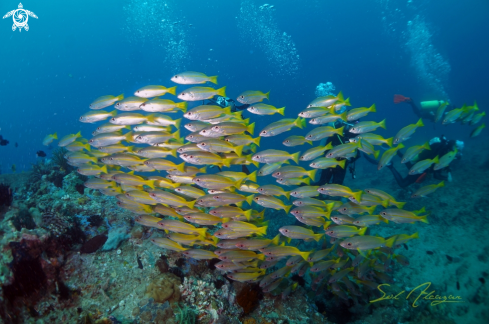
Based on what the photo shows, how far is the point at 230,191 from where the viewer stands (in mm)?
4590

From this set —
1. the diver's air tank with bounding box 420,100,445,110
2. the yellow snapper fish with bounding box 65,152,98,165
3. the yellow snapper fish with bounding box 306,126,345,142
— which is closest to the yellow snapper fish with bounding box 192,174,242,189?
the yellow snapper fish with bounding box 306,126,345,142

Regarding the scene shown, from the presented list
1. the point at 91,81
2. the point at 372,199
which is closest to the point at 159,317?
the point at 372,199

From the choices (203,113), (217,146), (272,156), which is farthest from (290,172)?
(203,113)

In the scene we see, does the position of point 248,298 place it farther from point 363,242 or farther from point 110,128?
point 110,128

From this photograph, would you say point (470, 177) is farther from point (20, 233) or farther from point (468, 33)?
point (468, 33)

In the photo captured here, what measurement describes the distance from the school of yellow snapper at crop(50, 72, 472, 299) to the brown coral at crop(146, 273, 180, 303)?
0.63 m

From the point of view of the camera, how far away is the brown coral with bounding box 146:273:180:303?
153 inches

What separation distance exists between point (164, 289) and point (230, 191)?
6.70 feet

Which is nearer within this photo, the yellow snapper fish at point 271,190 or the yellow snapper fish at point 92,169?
the yellow snapper fish at point 271,190

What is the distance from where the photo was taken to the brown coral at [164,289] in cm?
389

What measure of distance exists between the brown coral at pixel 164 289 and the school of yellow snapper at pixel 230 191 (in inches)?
24.7

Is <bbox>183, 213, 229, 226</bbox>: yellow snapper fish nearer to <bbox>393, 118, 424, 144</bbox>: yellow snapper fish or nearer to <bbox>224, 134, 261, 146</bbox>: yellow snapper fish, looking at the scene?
<bbox>224, 134, 261, 146</bbox>: yellow snapper fish

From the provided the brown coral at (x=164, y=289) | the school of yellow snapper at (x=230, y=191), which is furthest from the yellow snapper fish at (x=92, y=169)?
the brown coral at (x=164, y=289)

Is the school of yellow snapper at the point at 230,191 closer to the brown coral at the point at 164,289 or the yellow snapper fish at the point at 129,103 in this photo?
the yellow snapper fish at the point at 129,103
